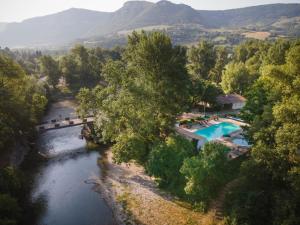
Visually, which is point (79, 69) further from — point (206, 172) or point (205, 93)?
point (206, 172)

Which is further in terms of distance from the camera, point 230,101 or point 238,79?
point 238,79

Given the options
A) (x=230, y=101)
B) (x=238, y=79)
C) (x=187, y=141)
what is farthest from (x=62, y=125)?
(x=238, y=79)

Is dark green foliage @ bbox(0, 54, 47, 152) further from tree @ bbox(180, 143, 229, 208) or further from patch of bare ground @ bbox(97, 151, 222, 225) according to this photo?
tree @ bbox(180, 143, 229, 208)

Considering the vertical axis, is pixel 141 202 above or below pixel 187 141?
below

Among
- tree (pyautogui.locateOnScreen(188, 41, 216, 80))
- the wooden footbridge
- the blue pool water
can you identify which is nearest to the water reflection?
the wooden footbridge

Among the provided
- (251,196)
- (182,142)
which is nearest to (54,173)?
(182,142)

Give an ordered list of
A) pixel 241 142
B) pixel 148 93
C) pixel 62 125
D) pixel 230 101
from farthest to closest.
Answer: pixel 230 101, pixel 62 125, pixel 241 142, pixel 148 93

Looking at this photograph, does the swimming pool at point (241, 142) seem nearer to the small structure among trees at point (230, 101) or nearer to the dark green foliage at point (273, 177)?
the dark green foliage at point (273, 177)

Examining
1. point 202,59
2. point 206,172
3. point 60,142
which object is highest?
point 202,59
